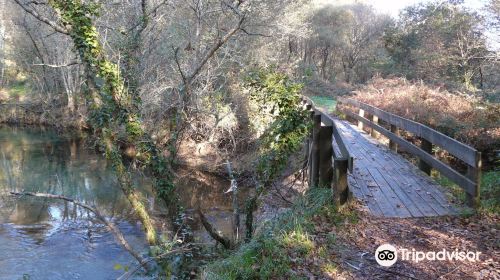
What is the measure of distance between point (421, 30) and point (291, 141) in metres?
28.0

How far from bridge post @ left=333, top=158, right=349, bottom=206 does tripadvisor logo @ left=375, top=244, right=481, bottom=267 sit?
3.40ft

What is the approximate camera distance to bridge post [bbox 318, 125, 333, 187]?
6637 mm

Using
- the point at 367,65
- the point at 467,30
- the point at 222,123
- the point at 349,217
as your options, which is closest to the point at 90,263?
the point at 349,217

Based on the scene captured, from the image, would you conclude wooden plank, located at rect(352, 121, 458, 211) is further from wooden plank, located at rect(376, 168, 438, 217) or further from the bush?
the bush

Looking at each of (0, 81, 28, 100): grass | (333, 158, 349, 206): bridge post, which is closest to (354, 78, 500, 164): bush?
(333, 158, 349, 206): bridge post

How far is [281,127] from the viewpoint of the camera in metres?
8.69

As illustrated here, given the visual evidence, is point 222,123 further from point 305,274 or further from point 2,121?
point 2,121

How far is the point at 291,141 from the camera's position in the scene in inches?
341

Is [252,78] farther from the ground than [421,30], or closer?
closer

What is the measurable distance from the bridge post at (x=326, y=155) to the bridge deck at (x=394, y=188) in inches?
19.4

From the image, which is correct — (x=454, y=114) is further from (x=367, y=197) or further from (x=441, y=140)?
(x=367, y=197)

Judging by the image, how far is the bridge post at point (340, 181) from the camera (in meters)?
5.61

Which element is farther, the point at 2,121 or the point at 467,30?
the point at 2,121

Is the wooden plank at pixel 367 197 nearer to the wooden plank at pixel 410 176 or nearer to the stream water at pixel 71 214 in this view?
the wooden plank at pixel 410 176
